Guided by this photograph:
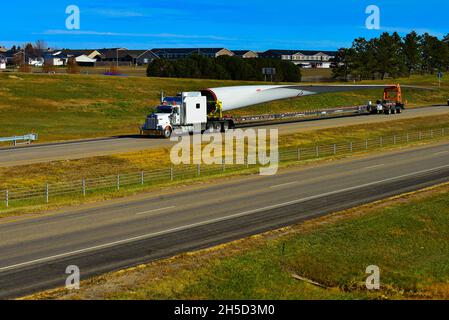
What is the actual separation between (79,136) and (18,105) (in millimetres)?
24556

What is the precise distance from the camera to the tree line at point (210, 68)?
442 ft

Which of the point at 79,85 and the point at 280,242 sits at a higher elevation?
the point at 79,85

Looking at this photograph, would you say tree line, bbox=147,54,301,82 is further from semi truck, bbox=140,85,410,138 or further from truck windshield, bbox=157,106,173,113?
truck windshield, bbox=157,106,173,113

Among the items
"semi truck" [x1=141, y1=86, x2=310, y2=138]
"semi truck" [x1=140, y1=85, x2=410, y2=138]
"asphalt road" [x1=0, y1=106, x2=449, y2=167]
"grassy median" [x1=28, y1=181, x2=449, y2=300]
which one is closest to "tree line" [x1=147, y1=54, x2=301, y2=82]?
"semi truck" [x1=140, y1=85, x2=410, y2=138]

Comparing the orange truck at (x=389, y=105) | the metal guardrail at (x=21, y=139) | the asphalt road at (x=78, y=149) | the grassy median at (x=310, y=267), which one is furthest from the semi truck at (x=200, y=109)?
the grassy median at (x=310, y=267)

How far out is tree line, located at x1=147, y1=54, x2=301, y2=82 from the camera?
13462 centimetres

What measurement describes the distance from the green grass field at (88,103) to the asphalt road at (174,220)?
2826 centimetres

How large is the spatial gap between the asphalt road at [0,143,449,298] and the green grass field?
2826 cm

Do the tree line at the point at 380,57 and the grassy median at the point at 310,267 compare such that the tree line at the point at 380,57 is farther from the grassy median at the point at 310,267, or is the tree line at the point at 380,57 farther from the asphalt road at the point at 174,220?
the grassy median at the point at 310,267

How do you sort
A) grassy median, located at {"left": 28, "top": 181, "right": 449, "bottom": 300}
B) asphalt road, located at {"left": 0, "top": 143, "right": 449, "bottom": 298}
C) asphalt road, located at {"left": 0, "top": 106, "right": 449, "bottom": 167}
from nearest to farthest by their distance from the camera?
1. grassy median, located at {"left": 28, "top": 181, "right": 449, "bottom": 300}
2. asphalt road, located at {"left": 0, "top": 143, "right": 449, "bottom": 298}
3. asphalt road, located at {"left": 0, "top": 106, "right": 449, "bottom": 167}

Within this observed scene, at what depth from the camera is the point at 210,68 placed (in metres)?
135
